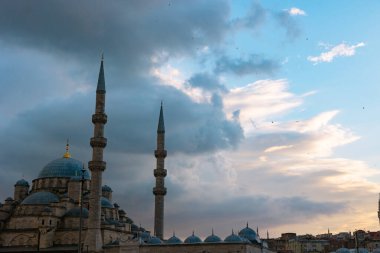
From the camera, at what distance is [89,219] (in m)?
37.8

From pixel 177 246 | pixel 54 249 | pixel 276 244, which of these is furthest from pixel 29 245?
pixel 276 244

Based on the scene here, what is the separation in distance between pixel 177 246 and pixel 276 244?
39751 millimetres

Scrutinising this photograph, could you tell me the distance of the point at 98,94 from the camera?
41062mm

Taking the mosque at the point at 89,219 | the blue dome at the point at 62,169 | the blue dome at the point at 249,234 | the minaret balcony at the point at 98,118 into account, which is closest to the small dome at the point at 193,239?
the mosque at the point at 89,219

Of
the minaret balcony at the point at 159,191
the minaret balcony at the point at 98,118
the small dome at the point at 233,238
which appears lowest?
the small dome at the point at 233,238

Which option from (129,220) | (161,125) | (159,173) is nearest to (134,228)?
(129,220)

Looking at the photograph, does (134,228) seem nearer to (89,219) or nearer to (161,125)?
(161,125)

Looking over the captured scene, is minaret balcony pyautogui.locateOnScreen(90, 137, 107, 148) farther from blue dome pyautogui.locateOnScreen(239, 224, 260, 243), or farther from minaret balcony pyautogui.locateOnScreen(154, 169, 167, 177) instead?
blue dome pyautogui.locateOnScreen(239, 224, 260, 243)

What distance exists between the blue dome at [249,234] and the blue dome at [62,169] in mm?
15522

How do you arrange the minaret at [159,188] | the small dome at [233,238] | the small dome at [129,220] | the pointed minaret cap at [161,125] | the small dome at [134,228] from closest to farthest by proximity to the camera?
the small dome at [233,238] → the minaret at [159,188] → the pointed minaret cap at [161,125] → the small dome at [134,228] → the small dome at [129,220]

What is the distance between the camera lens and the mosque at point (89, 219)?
37531 millimetres

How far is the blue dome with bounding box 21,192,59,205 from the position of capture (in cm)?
4372

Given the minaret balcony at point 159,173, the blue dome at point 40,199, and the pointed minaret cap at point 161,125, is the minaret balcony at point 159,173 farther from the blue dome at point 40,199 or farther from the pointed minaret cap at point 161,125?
the blue dome at point 40,199

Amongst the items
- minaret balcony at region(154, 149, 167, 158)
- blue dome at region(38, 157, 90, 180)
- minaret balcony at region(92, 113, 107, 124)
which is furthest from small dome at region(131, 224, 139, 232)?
minaret balcony at region(92, 113, 107, 124)
